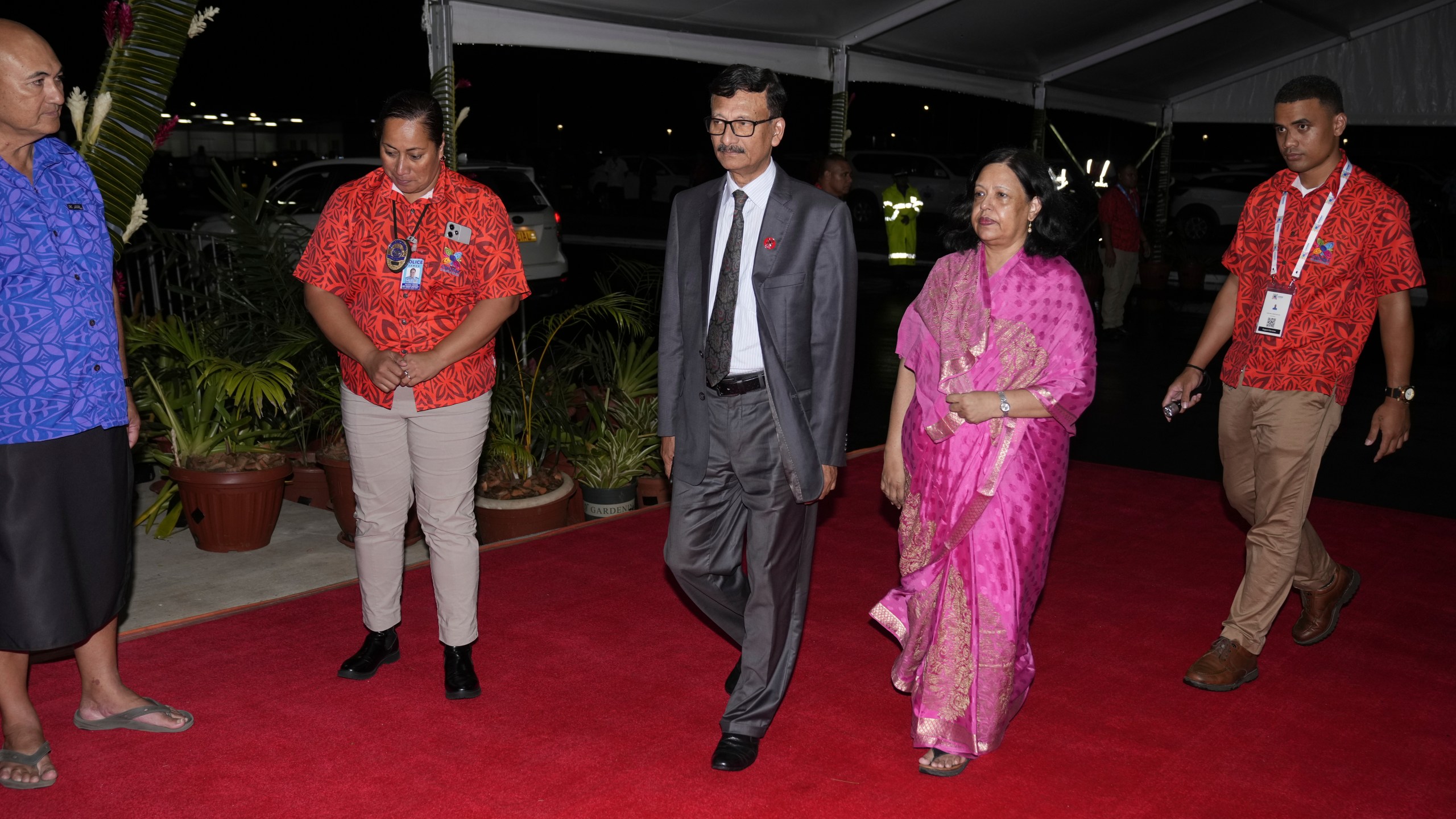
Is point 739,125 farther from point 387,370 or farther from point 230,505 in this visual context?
point 230,505

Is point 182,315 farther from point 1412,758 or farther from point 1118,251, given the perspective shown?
point 1118,251

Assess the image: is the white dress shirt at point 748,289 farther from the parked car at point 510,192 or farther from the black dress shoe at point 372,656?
the parked car at point 510,192

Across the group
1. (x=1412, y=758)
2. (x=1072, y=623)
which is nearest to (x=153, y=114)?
(x=1072, y=623)

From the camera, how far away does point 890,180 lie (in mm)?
22078

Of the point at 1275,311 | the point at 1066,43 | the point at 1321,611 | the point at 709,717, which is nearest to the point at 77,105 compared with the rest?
the point at 709,717

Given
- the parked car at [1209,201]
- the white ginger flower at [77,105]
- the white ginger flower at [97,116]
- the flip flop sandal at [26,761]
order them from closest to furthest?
1. the flip flop sandal at [26,761]
2. the white ginger flower at [77,105]
3. the white ginger flower at [97,116]
4. the parked car at [1209,201]

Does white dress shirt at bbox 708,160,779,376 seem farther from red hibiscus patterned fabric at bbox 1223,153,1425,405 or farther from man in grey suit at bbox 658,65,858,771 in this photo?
red hibiscus patterned fabric at bbox 1223,153,1425,405

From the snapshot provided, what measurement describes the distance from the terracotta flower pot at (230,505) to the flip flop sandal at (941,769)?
2.99 m

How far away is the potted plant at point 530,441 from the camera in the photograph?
489 cm

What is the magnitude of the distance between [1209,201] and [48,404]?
67.1 ft

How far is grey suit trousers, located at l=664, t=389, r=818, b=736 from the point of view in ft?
9.56

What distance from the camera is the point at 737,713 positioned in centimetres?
292

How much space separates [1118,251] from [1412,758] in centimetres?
831

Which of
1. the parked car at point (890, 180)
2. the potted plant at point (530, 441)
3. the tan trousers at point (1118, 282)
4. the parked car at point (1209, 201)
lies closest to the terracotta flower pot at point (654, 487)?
the potted plant at point (530, 441)
